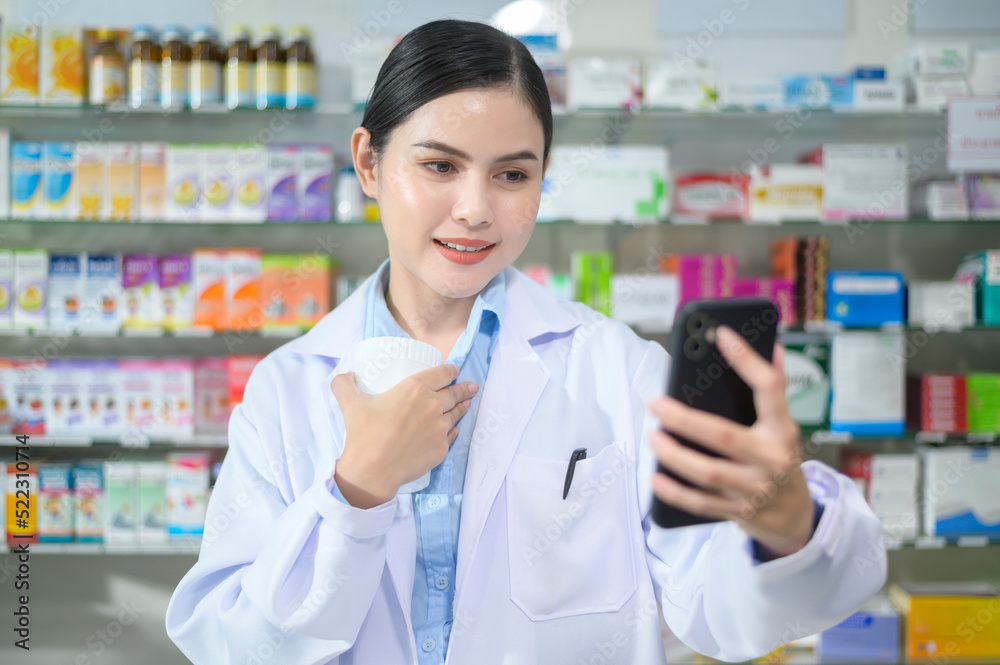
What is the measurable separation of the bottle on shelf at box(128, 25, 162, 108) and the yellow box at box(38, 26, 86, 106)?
23 centimetres

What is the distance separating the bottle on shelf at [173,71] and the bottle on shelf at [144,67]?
37mm

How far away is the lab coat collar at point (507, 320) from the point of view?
1.16 meters

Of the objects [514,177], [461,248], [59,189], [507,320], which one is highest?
[59,189]

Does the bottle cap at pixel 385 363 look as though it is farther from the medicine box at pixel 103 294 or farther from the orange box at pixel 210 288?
the medicine box at pixel 103 294

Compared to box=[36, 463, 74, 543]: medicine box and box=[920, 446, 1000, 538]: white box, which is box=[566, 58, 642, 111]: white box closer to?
box=[920, 446, 1000, 538]: white box

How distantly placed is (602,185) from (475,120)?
5.77 ft

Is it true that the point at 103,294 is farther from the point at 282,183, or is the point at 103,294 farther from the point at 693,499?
the point at 693,499

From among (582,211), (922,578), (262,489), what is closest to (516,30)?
(582,211)

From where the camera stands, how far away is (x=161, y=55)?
2693mm

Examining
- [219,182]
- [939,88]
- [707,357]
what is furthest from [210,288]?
[939,88]

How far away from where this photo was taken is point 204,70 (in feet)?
8.70

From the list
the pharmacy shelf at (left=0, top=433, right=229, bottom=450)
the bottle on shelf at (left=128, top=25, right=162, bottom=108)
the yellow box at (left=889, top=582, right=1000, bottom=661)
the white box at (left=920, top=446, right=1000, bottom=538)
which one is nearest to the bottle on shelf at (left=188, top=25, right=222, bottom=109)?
the bottle on shelf at (left=128, top=25, right=162, bottom=108)

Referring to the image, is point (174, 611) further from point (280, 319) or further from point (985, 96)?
point (985, 96)

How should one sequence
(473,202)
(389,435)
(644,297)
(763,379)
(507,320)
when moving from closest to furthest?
(763,379)
(389,435)
(473,202)
(507,320)
(644,297)
